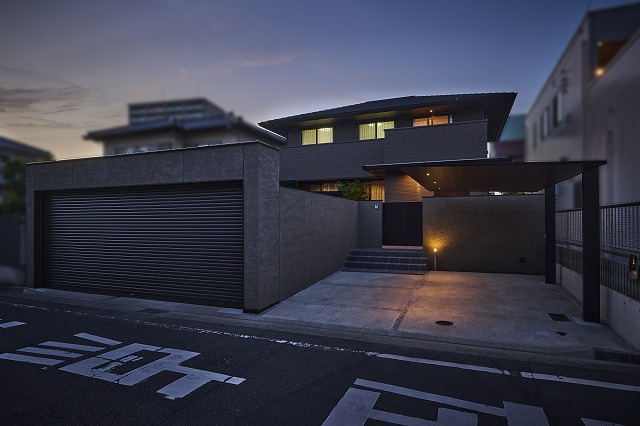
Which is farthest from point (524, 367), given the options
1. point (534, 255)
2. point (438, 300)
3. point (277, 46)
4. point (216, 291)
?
point (277, 46)

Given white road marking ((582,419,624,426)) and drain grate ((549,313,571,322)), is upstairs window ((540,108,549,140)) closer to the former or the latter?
drain grate ((549,313,571,322))

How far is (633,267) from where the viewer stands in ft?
18.4

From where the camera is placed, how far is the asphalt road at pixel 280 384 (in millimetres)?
3793

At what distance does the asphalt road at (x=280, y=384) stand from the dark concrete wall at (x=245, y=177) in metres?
2.05

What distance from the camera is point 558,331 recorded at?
259 inches

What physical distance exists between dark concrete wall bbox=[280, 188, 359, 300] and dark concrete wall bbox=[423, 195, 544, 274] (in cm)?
372

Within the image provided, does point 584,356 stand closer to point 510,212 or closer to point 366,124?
point 510,212

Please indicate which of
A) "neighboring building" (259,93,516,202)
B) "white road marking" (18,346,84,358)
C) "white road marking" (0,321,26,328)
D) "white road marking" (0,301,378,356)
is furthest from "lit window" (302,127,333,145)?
"white road marking" (18,346,84,358)

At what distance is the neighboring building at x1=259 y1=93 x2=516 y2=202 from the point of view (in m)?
17.0

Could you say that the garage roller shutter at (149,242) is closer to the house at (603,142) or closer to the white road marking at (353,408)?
the white road marking at (353,408)

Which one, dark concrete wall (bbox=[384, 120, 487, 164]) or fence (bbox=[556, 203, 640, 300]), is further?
dark concrete wall (bbox=[384, 120, 487, 164])

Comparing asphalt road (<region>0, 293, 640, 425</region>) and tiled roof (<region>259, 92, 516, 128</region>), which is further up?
tiled roof (<region>259, 92, 516, 128</region>)

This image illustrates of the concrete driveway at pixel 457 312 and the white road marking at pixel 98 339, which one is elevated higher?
the concrete driveway at pixel 457 312

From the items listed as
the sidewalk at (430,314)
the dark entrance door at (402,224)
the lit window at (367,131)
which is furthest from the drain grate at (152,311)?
the lit window at (367,131)
